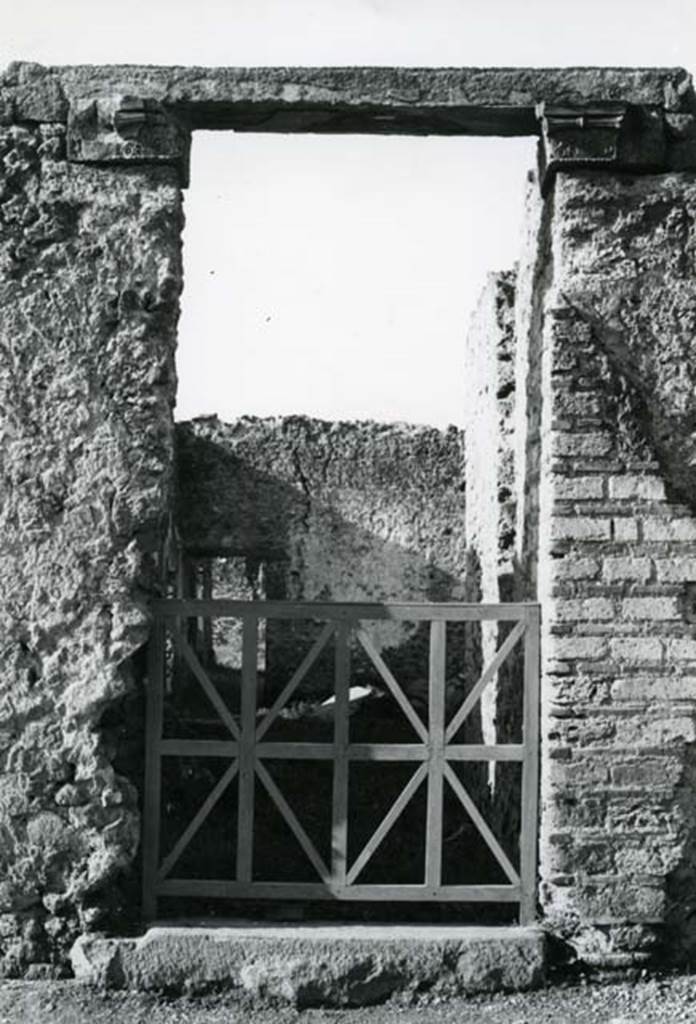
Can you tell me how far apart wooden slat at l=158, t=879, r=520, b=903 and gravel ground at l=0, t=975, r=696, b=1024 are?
1.33 feet

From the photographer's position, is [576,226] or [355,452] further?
[355,452]

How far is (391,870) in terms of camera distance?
6379 mm

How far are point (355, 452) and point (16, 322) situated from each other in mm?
7712

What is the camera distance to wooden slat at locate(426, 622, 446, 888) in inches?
200

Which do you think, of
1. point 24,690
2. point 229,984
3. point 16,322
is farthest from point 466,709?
point 16,322

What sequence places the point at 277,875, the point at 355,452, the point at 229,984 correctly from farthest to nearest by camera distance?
the point at 355,452, the point at 277,875, the point at 229,984

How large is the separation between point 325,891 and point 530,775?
3.18 ft

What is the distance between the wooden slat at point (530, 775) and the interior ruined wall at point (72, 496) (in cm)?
158

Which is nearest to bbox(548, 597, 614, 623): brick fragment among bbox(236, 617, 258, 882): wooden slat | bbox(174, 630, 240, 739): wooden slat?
bbox(236, 617, 258, 882): wooden slat

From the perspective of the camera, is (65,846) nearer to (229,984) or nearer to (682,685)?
(229,984)

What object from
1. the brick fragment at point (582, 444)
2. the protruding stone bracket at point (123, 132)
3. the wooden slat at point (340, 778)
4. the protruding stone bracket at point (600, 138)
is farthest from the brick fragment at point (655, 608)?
the protruding stone bracket at point (123, 132)

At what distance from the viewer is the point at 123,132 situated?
5105 mm

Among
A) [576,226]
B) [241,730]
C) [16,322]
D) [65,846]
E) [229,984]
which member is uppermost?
[576,226]

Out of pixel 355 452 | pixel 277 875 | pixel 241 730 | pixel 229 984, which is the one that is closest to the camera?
pixel 229 984
